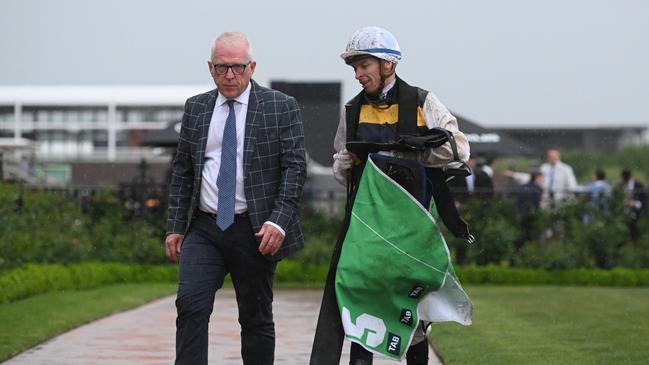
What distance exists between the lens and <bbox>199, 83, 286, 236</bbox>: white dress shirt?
597cm

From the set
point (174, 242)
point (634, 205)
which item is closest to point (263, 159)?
point (174, 242)

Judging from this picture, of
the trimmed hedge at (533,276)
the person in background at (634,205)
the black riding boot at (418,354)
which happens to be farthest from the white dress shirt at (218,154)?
the person in background at (634,205)

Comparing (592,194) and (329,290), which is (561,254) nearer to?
(592,194)

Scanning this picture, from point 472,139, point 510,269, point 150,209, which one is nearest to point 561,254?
point 510,269

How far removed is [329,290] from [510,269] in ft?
36.8

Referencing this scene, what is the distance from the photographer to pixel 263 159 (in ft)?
19.7

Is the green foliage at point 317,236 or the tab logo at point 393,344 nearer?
the tab logo at point 393,344

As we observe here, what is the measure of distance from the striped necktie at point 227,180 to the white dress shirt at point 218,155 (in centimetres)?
3

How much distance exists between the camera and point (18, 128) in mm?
62219

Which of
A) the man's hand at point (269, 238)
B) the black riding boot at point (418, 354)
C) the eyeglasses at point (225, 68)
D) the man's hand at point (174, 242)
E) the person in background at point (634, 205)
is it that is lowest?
the person in background at point (634, 205)

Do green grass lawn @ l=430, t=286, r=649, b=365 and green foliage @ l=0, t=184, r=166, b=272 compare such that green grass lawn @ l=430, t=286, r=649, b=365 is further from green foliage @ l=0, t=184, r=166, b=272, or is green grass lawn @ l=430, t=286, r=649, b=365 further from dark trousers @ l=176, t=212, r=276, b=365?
green foliage @ l=0, t=184, r=166, b=272

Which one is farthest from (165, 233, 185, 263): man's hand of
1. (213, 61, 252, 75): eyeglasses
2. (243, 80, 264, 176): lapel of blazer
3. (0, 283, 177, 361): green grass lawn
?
(0, 283, 177, 361): green grass lawn

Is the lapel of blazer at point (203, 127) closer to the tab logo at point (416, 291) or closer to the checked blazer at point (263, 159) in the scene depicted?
the checked blazer at point (263, 159)

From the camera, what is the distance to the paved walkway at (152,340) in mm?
8102
